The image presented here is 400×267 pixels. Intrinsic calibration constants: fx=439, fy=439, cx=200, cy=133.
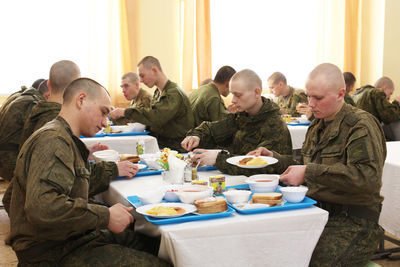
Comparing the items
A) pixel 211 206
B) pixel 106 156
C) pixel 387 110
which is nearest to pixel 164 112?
pixel 106 156

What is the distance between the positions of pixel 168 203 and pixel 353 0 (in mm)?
7788

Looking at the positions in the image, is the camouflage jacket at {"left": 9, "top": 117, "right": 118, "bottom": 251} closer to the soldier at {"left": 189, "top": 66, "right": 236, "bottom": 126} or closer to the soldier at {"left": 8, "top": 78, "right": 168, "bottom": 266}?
the soldier at {"left": 8, "top": 78, "right": 168, "bottom": 266}

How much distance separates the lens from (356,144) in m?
2.13

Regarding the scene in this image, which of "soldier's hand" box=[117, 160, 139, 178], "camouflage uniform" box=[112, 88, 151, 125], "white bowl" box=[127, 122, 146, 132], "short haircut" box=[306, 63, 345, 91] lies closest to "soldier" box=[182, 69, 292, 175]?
"soldier's hand" box=[117, 160, 139, 178]

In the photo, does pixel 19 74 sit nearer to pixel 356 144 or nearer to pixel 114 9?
pixel 114 9

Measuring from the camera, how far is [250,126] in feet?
10.3

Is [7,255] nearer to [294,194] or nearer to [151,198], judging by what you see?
[151,198]

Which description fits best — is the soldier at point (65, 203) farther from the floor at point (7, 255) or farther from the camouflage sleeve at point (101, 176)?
the floor at point (7, 255)

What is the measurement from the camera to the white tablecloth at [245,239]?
169 cm

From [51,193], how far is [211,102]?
3309mm

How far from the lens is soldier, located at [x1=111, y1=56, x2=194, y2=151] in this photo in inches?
177

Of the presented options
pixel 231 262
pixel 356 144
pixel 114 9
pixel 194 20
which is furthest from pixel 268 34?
pixel 231 262

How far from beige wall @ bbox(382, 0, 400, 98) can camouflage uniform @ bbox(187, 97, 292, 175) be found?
6159 millimetres

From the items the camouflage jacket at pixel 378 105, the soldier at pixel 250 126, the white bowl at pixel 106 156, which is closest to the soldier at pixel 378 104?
the camouflage jacket at pixel 378 105
